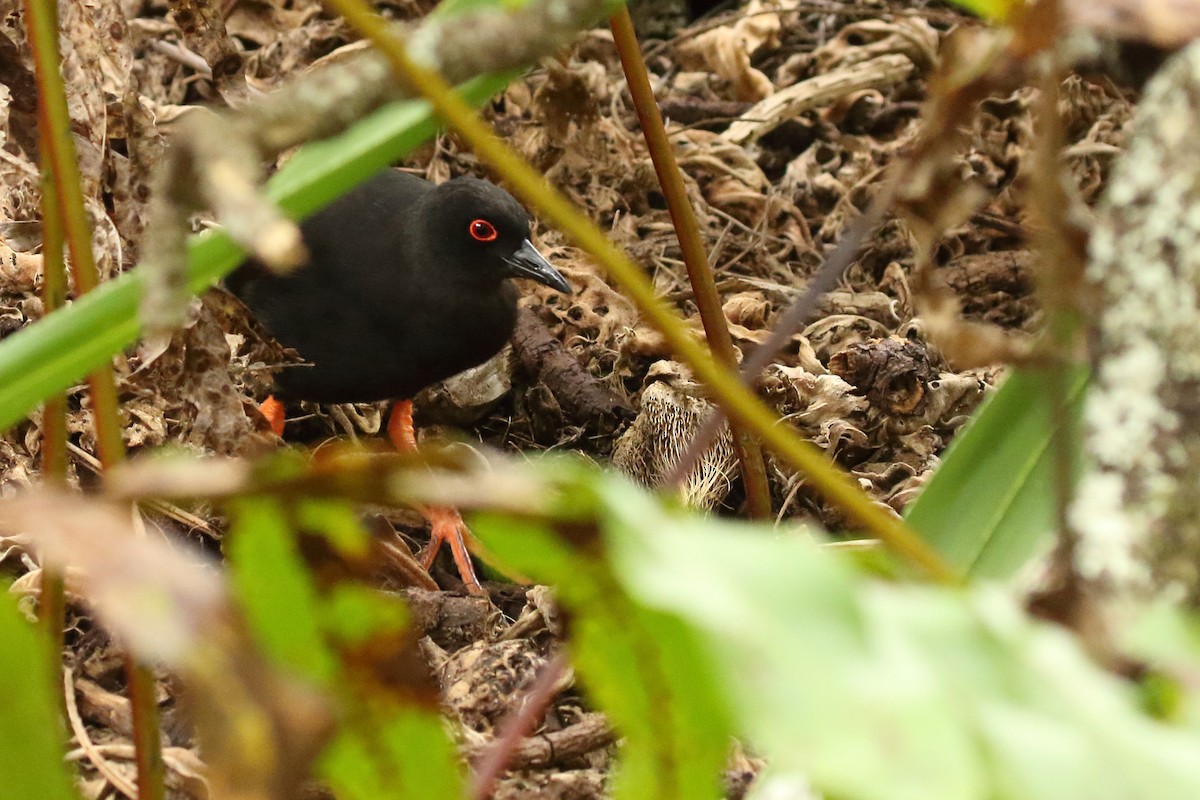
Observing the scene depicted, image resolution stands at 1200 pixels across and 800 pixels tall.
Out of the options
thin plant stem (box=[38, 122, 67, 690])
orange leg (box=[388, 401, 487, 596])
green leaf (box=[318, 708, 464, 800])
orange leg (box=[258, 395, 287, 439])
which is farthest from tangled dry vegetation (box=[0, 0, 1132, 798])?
green leaf (box=[318, 708, 464, 800])

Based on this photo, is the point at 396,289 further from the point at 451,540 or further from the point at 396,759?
the point at 396,759

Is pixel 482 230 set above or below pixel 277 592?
below

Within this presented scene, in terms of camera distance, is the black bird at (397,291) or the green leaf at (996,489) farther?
the black bird at (397,291)

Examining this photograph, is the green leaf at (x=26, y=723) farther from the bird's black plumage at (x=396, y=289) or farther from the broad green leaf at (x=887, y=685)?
the bird's black plumage at (x=396, y=289)

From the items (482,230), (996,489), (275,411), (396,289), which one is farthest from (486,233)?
(996,489)

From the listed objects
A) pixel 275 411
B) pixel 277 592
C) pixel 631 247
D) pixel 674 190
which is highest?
pixel 277 592

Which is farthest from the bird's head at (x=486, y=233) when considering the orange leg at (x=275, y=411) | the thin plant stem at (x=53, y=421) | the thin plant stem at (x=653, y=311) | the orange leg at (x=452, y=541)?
the thin plant stem at (x=653, y=311)

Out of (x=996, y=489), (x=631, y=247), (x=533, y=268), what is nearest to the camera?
(x=996, y=489)
